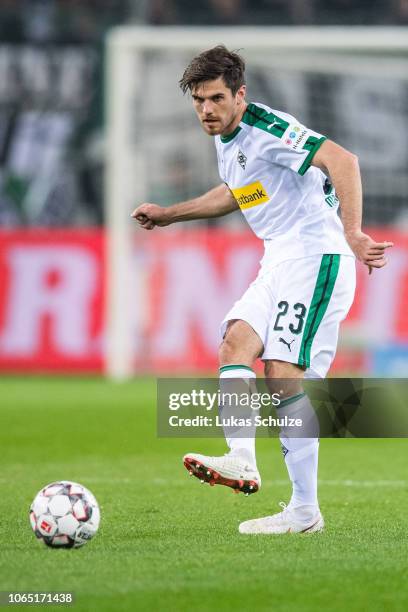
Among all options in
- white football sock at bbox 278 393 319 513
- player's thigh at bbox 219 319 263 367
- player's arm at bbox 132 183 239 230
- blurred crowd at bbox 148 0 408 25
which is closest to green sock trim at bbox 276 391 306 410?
white football sock at bbox 278 393 319 513

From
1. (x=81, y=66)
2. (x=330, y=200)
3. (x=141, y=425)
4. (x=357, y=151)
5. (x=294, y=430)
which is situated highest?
(x=81, y=66)

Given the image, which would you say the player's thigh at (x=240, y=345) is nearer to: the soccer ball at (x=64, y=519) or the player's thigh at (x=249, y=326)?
the player's thigh at (x=249, y=326)

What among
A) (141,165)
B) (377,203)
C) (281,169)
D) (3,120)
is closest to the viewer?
(281,169)

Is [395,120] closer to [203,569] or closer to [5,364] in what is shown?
[5,364]

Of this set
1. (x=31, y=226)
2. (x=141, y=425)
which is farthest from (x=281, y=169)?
(x=31, y=226)

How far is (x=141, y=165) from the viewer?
1634 cm

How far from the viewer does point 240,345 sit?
5465 millimetres

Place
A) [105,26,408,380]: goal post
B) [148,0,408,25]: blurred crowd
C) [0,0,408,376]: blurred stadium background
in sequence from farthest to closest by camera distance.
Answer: [148,0,408,25]: blurred crowd < [0,0,408,376]: blurred stadium background < [105,26,408,380]: goal post

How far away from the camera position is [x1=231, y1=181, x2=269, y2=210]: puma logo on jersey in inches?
221

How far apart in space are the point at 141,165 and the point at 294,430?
1108 cm

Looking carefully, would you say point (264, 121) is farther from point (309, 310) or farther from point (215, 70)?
point (309, 310)

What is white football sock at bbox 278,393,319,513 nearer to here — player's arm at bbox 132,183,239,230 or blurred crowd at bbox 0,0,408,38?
player's arm at bbox 132,183,239,230

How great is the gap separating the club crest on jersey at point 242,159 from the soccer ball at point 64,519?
1.62m

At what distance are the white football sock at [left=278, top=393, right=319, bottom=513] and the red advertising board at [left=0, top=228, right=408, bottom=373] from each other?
1028 cm
